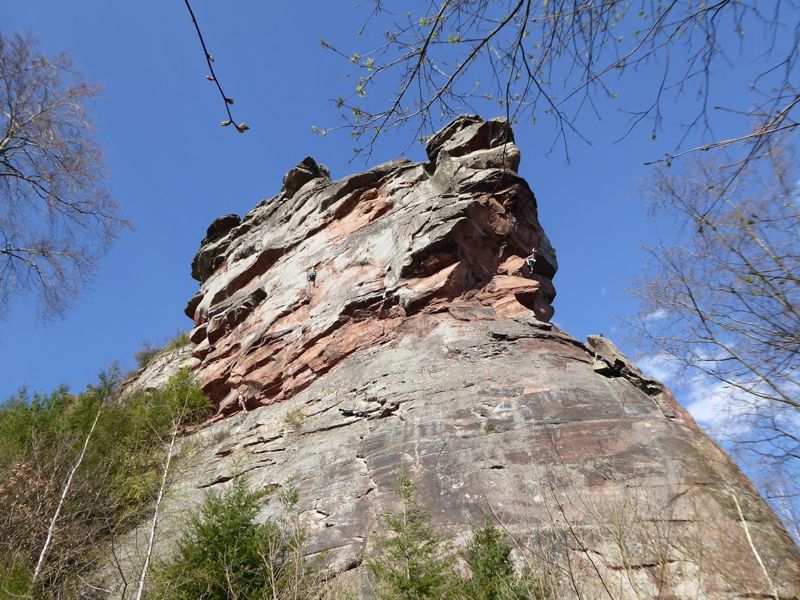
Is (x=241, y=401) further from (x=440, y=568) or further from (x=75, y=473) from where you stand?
(x=440, y=568)

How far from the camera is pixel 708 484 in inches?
273

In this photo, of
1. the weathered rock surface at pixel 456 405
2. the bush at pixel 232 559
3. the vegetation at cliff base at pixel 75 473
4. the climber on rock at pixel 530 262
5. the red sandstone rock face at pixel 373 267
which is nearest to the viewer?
the weathered rock surface at pixel 456 405

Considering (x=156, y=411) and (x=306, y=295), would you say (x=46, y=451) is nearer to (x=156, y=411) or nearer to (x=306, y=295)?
(x=156, y=411)

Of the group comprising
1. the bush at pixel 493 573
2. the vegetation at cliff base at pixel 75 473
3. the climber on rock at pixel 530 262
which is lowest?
the bush at pixel 493 573

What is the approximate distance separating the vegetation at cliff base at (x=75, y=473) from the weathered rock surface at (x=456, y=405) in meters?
0.98

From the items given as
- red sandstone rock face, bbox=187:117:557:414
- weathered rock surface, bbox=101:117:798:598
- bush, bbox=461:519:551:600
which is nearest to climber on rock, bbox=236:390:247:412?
red sandstone rock face, bbox=187:117:557:414

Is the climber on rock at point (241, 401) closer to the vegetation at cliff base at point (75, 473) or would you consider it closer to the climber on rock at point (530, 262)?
the vegetation at cliff base at point (75, 473)

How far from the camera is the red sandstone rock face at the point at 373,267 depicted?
44.4 ft

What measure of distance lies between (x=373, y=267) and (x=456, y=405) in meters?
6.43

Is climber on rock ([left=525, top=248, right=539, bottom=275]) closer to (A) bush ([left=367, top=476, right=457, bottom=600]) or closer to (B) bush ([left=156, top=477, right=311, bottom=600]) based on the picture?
(A) bush ([left=367, top=476, right=457, bottom=600])

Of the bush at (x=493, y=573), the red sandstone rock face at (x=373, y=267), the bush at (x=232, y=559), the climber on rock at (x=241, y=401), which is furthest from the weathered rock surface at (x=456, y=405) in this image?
the bush at (x=232, y=559)

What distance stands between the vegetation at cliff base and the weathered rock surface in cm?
98

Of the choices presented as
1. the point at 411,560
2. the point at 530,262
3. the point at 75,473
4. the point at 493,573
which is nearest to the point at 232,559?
the point at 411,560

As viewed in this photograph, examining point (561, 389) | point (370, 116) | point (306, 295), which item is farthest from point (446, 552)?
point (306, 295)
